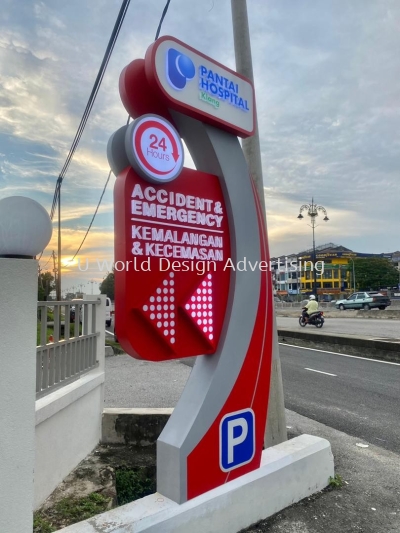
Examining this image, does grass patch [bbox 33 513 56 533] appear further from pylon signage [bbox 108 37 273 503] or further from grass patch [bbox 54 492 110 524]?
pylon signage [bbox 108 37 273 503]

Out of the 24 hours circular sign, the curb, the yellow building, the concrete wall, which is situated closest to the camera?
the 24 hours circular sign

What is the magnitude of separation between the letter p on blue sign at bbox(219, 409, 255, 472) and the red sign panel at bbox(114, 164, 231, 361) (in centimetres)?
60

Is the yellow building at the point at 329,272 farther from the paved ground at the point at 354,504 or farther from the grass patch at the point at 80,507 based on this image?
the grass patch at the point at 80,507

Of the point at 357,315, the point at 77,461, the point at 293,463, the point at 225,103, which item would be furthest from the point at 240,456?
the point at 357,315

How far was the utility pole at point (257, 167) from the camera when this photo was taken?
4508 mm

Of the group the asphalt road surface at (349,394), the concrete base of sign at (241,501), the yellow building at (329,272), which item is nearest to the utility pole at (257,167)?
the concrete base of sign at (241,501)

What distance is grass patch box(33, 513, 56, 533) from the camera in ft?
10.4

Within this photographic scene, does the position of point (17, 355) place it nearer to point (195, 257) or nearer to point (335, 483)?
point (195, 257)

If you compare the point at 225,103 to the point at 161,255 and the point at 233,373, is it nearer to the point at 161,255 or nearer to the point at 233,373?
the point at 161,255

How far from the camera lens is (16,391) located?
2.18 metres

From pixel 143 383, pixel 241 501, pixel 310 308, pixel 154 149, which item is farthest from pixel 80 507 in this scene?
pixel 310 308

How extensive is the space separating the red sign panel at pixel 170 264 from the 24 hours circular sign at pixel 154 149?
0.28ft

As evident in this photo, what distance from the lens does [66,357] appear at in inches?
164

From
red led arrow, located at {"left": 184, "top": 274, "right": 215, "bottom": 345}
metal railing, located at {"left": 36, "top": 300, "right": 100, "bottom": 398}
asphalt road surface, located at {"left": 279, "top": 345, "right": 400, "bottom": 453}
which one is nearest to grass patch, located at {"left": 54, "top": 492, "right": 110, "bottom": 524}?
metal railing, located at {"left": 36, "top": 300, "right": 100, "bottom": 398}
